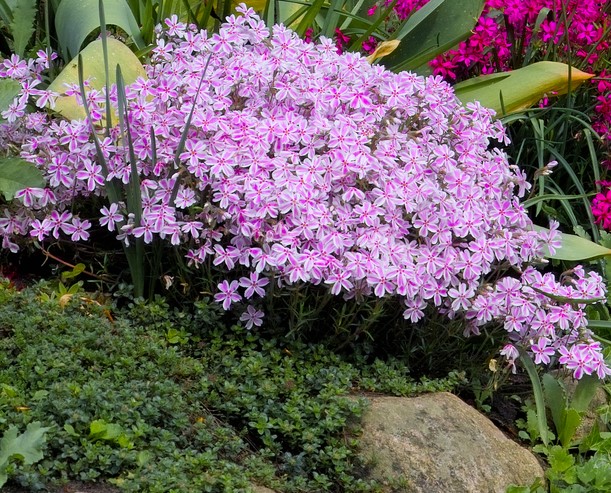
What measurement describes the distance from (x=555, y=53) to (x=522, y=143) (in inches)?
19.3

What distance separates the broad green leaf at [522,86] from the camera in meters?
3.62

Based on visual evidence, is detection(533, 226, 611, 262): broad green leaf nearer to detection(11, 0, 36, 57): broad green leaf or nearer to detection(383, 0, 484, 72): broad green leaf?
detection(383, 0, 484, 72): broad green leaf

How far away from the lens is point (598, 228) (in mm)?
3793

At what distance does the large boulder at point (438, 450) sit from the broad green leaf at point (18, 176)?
1208mm

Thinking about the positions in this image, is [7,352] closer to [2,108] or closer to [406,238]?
[2,108]

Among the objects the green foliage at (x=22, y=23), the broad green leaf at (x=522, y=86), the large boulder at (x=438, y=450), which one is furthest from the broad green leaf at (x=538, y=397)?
the green foliage at (x=22, y=23)

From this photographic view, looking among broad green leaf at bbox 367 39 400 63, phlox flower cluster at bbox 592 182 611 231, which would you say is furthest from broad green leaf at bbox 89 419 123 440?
phlox flower cluster at bbox 592 182 611 231

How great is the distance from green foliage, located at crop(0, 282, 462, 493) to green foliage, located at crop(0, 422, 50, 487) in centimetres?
6

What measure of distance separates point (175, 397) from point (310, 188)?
0.73 meters

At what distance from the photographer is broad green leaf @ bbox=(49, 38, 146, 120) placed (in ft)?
9.84

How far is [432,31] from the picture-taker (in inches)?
153

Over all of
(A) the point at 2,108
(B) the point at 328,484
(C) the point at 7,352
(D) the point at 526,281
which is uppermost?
(A) the point at 2,108

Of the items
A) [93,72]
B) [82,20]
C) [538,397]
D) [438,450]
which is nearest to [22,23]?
[82,20]

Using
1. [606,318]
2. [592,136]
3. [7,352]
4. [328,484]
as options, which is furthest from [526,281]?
[7,352]
